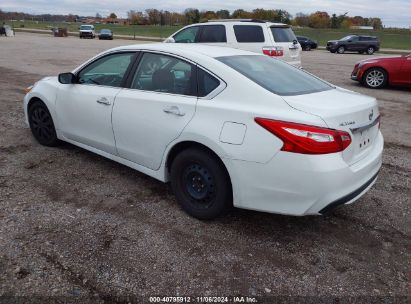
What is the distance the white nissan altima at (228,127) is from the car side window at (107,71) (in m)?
0.01

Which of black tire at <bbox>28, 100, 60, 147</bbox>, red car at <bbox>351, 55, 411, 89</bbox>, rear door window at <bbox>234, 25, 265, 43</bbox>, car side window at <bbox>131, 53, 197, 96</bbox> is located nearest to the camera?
car side window at <bbox>131, 53, 197, 96</bbox>

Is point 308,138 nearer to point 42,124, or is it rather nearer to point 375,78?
point 42,124

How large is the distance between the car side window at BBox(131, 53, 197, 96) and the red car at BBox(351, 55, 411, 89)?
9.53 metres

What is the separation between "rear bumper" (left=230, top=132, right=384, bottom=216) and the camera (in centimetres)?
286

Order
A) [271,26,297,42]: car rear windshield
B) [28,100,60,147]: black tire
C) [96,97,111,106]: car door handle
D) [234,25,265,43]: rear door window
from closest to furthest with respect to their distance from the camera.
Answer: [96,97,111,106]: car door handle
[28,100,60,147]: black tire
[234,25,265,43]: rear door window
[271,26,297,42]: car rear windshield

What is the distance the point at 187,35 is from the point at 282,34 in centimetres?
265

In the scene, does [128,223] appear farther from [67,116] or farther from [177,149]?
[67,116]

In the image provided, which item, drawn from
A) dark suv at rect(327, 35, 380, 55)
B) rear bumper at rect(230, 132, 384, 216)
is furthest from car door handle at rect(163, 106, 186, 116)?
dark suv at rect(327, 35, 380, 55)

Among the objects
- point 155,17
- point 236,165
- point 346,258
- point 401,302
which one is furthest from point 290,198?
point 155,17

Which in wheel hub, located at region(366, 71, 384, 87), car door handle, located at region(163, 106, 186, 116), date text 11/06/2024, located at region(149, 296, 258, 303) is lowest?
date text 11/06/2024, located at region(149, 296, 258, 303)

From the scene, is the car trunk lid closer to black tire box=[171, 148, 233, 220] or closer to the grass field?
black tire box=[171, 148, 233, 220]

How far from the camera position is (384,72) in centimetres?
1152

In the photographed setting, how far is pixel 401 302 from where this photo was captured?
8.68 feet

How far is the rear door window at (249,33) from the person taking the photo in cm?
1034
